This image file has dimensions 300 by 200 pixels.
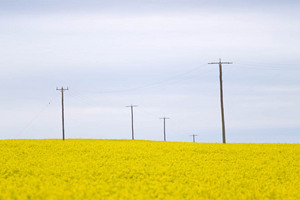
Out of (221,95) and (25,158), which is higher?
(221,95)

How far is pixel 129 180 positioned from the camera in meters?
21.0

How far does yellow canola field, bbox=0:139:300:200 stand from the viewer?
1636 cm

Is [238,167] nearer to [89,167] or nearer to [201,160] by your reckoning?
[201,160]

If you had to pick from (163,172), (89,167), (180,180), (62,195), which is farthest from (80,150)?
(62,195)

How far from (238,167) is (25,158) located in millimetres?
14553

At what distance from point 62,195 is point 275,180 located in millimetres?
13380

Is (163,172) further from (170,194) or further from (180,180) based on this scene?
(170,194)

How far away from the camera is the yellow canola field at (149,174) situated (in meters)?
16.4

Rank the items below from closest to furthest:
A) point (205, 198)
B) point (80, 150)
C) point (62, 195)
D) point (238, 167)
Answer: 1. point (62, 195)
2. point (205, 198)
3. point (238, 167)
4. point (80, 150)

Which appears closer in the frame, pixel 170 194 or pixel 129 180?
pixel 170 194

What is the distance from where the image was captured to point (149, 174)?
76.2ft

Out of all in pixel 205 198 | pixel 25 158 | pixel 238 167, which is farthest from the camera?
pixel 25 158

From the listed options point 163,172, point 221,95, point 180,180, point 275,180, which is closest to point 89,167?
point 163,172

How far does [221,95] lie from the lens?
158 ft
